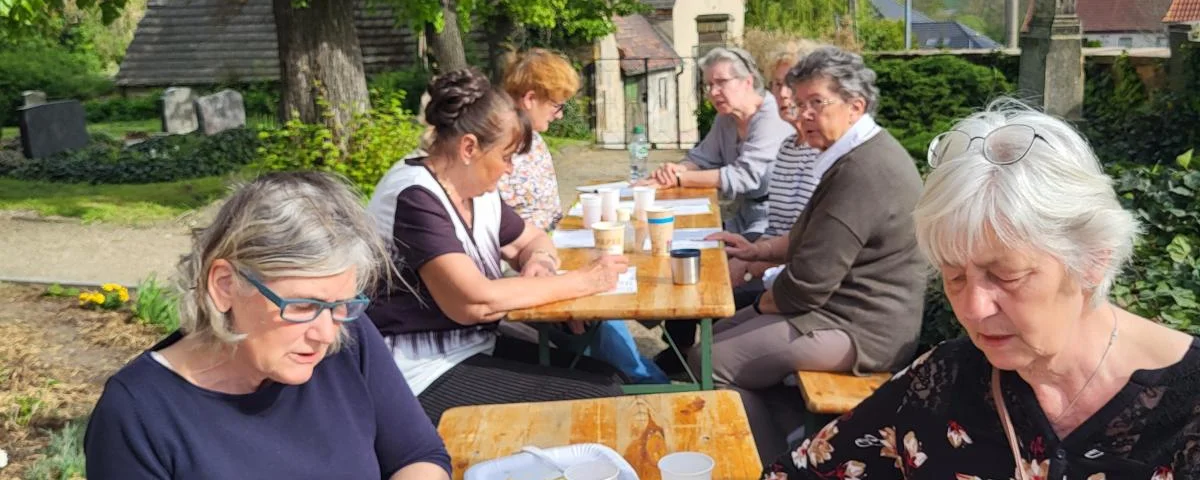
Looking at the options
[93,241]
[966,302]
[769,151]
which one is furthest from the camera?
[93,241]

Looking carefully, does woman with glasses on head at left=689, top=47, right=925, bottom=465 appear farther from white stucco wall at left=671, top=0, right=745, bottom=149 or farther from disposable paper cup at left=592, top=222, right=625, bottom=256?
white stucco wall at left=671, top=0, right=745, bottom=149

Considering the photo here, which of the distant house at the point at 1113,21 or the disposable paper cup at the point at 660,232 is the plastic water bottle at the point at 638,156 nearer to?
the disposable paper cup at the point at 660,232

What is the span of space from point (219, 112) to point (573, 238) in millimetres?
14931

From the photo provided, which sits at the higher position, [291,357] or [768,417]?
[291,357]

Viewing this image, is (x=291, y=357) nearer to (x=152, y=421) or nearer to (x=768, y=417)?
(x=152, y=421)

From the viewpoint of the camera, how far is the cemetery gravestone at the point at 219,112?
17.8m

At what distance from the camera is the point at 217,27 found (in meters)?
25.4

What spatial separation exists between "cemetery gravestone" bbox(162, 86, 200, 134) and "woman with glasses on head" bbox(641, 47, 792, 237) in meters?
15.1

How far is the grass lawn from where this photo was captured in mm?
10406

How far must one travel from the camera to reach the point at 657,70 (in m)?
29.5

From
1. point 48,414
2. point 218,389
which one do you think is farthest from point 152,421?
point 48,414

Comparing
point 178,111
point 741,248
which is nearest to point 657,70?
point 178,111

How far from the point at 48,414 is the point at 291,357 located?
300 centimetres

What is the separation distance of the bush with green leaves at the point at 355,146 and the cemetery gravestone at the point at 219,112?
8934 millimetres
